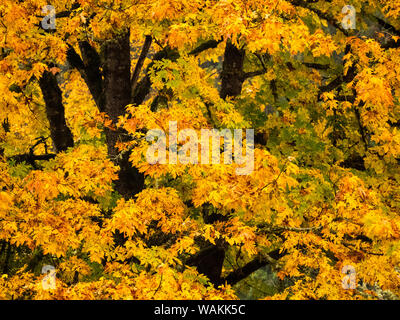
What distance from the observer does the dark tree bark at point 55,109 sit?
879cm

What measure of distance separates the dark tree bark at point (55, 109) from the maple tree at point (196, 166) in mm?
28

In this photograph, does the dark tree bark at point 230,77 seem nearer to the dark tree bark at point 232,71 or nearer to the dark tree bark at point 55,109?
the dark tree bark at point 232,71

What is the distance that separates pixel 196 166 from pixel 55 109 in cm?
435

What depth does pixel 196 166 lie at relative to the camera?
642cm

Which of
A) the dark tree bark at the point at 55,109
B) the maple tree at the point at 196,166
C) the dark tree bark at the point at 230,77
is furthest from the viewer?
the dark tree bark at the point at 230,77

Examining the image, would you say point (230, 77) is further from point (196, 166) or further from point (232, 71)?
point (196, 166)

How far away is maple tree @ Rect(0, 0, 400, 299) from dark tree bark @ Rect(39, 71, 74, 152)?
3 cm

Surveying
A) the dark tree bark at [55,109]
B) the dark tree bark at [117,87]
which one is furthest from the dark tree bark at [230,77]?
the dark tree bark at [55,109]

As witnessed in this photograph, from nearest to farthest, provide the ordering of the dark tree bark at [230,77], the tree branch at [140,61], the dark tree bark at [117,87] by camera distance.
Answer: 1. the dark tree bark at [117,87]
2. the tree branch at [140,61]
3. the dark tree bark at [230,77]

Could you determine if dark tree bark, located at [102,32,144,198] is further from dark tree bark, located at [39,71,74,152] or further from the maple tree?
dark tree bark, located at [39,71,74,152]

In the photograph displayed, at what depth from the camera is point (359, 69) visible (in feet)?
25.1
